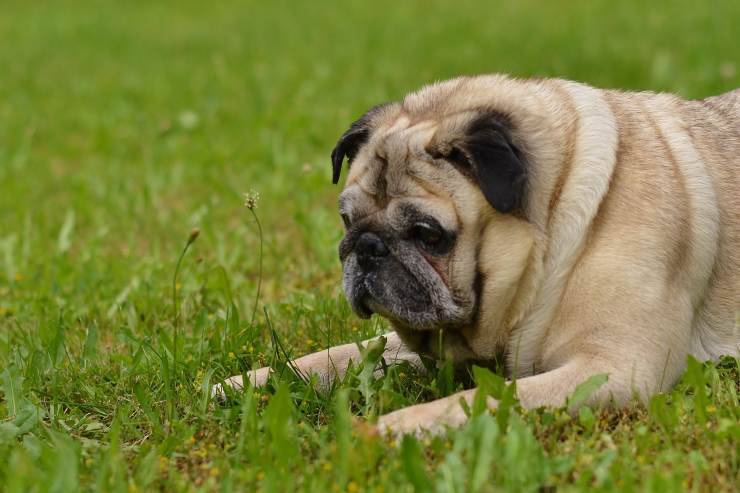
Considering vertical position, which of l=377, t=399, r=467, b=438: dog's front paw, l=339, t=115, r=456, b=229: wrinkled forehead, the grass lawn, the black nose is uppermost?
l=339, t=115, r=456, b=229: wrinkled forehead

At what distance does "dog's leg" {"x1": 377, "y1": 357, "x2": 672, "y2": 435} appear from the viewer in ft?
10.6

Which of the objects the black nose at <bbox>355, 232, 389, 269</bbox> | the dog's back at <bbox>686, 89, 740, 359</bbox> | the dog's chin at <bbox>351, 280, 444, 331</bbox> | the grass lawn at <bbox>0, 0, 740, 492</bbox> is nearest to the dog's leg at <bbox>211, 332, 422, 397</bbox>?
the grass lawn at <bbox>0, 0, 740, 492</bbox>

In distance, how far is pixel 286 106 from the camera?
30.9 ft

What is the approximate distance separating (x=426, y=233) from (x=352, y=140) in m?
0.66

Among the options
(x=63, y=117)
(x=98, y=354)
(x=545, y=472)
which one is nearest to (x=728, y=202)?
(x=545, y=472)

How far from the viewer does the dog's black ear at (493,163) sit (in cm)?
343

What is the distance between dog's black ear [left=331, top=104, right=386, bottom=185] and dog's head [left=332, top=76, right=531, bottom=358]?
0.28 metres

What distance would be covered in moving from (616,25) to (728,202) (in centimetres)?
788

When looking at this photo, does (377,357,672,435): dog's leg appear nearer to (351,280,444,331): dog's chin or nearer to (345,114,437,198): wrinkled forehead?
(351,280,444,331): dog's chin

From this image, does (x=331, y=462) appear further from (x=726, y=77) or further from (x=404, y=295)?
(x=726, y=77)

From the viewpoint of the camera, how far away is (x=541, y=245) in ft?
11.8

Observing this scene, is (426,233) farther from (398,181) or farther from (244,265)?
(244,265)

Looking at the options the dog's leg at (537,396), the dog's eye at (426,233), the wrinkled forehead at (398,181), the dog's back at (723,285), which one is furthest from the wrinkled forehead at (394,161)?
the dog's back at (723,285)

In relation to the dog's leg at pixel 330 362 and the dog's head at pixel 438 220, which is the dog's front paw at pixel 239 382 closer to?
the dog's leg at pixel 330 362
